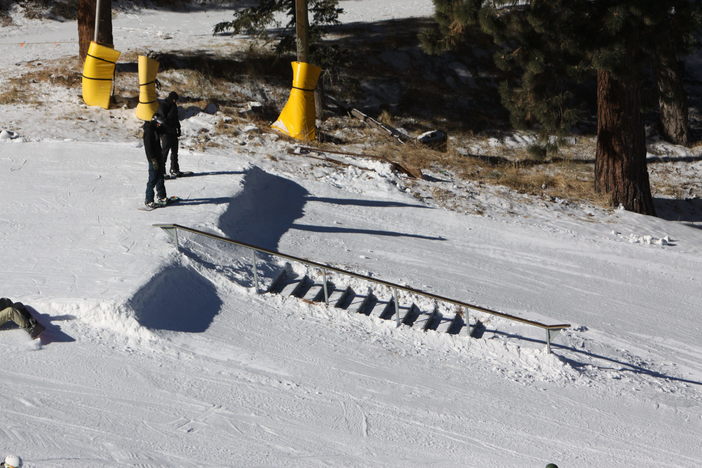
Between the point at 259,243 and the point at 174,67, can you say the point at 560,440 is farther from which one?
the point at 174,67

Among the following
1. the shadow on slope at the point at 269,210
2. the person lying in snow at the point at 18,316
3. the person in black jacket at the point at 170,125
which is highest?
the person in black jacket at the point at 170,125

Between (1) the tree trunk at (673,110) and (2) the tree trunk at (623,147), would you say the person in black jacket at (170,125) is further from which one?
(1) the tree trunk at (673,110)

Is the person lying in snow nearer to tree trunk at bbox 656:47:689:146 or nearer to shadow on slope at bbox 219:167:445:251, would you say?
shadow on slope at bbox 219:167:445:251

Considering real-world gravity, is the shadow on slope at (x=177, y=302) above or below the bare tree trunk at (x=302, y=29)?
below

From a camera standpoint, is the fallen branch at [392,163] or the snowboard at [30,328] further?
the fallen branch at [392,163]

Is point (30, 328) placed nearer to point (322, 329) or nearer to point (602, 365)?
point (322, 329)

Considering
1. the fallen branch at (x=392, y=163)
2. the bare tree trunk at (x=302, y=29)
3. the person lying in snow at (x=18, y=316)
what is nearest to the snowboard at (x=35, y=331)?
the person lying in snow at (x=18, y=316)

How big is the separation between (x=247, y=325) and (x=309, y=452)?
282 cm

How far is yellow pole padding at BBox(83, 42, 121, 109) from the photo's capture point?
18.3 metres

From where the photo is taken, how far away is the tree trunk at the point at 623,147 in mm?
17391

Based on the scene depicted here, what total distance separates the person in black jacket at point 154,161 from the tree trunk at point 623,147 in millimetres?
9062

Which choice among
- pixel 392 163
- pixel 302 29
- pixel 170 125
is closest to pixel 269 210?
pixel 170 125

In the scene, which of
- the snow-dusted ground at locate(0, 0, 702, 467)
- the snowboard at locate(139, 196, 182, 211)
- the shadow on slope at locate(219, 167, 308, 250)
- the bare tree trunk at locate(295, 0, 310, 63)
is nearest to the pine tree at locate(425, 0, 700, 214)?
the snow-dusted ground at locate(0, 0, 702, 467)

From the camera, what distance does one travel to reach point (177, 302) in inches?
436
